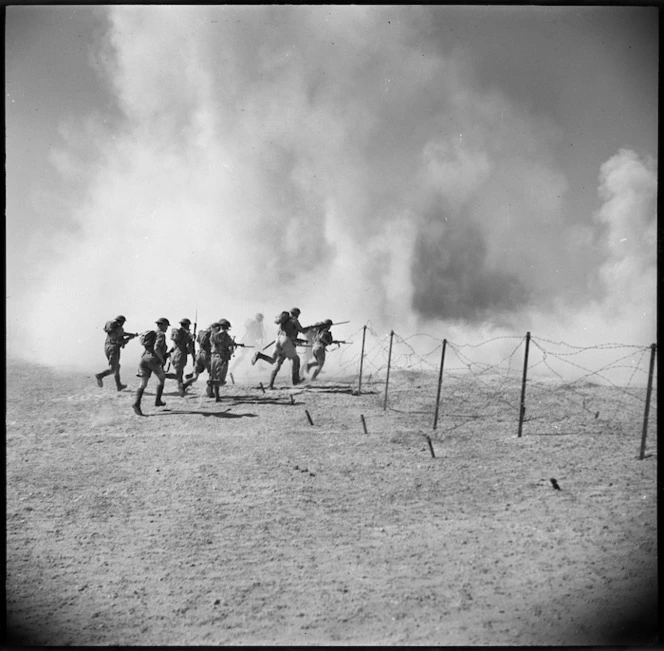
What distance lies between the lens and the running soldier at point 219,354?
38.2 ft

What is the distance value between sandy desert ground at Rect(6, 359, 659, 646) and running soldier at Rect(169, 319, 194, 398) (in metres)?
2.94

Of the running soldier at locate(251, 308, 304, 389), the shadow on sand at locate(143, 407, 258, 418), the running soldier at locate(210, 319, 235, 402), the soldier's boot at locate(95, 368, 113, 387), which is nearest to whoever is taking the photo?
the shadow on sand at locate(143, 407, 258, 418)

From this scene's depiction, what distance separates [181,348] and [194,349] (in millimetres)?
325

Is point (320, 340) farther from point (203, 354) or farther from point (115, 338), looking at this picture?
point (115, 338)

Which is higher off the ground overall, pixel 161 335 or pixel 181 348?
pixel 161 335

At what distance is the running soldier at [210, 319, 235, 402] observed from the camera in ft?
38.2

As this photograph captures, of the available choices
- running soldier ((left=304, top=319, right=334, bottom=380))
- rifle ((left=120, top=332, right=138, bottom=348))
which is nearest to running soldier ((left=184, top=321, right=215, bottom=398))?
rifle ((left=120, top=332, right=138, bottom=348))

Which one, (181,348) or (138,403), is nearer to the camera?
(138,403)

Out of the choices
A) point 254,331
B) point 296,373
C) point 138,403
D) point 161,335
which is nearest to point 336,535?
point 138,403

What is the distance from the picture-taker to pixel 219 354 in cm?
1177

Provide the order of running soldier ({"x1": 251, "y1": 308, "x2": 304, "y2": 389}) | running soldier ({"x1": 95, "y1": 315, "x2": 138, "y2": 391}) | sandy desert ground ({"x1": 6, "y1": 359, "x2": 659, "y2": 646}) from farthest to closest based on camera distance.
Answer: running soldier ({"x1": 251, "y1": 308, "x2": 304, "y2": 389}), running soldier ({"x1": 95, "y1": 315, "x2": 138, "y2": 391}), sandy desert ground ({"x1": 6, "y1": 359, "x2": 659, "y2": 646})

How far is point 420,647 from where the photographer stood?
17.7 feet

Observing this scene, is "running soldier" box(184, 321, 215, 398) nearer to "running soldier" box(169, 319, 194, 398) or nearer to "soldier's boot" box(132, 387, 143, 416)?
"running soldier" box(169, 319, 194, 398)

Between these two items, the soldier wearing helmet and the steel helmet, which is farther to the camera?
the soldier wearing helmet
